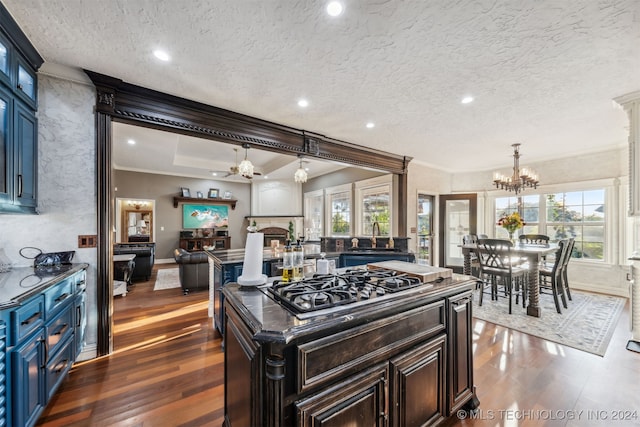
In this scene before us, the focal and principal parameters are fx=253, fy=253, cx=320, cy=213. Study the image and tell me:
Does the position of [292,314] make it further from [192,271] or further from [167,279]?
[167,279]

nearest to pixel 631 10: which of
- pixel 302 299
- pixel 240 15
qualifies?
pixel 240 15

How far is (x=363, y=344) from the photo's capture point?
1.13 meters

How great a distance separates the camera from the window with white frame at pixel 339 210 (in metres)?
6.80

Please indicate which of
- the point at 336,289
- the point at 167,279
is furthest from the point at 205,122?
the point at 167,279

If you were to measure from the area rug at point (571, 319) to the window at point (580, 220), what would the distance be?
0.95m

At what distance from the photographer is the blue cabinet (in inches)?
49.7

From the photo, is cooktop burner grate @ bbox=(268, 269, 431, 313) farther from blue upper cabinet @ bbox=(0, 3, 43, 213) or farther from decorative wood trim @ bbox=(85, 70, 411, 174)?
decorative wood trim @ bbox=(85, 70, 411, 174)

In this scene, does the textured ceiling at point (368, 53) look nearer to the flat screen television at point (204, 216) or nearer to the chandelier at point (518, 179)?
the chandelier at point (518, 179)

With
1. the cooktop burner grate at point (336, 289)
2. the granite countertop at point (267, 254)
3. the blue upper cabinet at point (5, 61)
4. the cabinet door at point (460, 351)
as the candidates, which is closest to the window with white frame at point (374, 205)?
the granite countertop at point (267, 254)

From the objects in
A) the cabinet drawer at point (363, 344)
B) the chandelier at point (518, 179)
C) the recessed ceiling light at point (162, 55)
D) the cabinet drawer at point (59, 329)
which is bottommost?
the cabinet drawer at point (59, 329)

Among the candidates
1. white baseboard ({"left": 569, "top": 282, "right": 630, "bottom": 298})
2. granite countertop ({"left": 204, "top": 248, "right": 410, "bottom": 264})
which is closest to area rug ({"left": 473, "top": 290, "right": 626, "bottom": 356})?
white baseboard ({"left": 569, "top": 282, "right": 630, "bottom": 298})

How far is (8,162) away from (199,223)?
6558mm

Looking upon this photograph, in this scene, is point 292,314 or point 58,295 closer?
point 292,314

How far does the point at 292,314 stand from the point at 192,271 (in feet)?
13.4
